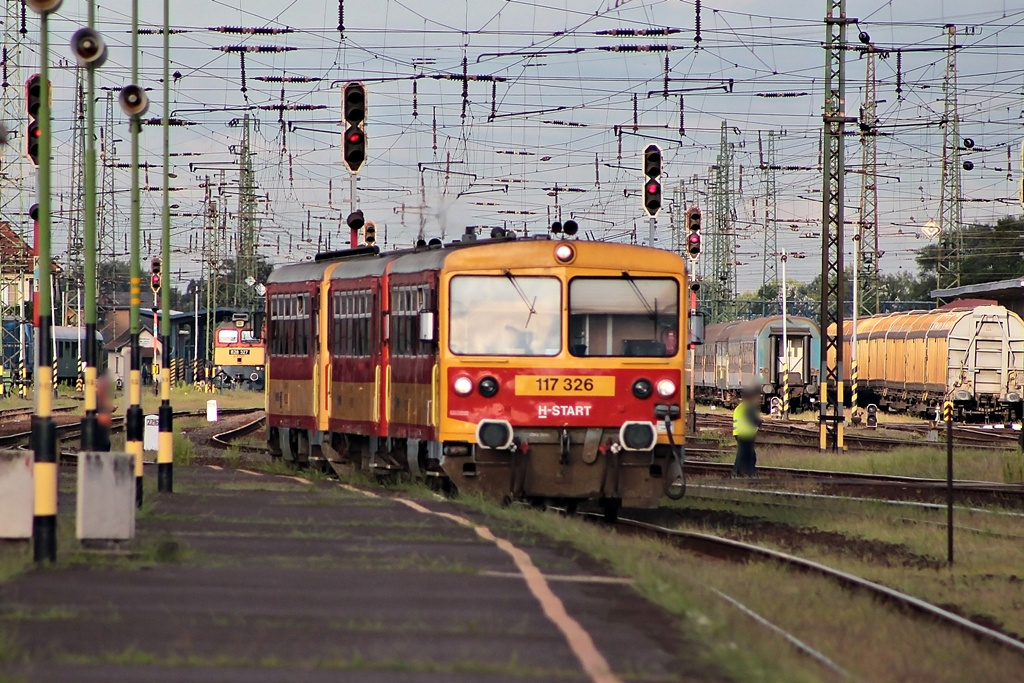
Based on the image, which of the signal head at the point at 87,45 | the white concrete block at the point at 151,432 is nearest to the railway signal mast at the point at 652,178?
the white concrete block at the point at 151,432

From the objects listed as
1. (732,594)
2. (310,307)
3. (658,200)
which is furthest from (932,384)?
(732,594)

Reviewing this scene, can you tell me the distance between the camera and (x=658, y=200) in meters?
27.6

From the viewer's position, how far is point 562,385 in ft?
57.4

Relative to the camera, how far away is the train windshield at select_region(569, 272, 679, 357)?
17703 mm

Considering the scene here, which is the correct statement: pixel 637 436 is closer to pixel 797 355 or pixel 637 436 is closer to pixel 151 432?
pixel 151 432

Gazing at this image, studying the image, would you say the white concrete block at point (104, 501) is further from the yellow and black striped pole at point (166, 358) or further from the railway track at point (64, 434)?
the railway track at point (64, 434)

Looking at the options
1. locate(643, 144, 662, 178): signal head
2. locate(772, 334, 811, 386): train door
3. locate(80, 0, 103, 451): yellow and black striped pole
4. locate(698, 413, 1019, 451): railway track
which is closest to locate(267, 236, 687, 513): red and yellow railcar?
locate(80, 0, 103, 451): yellow and black striped pole

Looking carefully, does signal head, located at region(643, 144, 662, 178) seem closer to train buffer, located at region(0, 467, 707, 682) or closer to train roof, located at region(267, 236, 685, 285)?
train roof, located at region(267, 236, 685, 285)

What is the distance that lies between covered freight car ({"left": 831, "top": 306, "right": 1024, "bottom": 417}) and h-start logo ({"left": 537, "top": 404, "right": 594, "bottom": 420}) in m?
31.8

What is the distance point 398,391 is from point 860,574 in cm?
659

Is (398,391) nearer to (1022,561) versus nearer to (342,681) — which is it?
(1022,561)

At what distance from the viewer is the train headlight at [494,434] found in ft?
56.5

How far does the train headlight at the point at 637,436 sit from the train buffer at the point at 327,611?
333 cm

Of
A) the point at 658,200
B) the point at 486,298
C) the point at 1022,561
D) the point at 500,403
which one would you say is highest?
the point at 658,200
